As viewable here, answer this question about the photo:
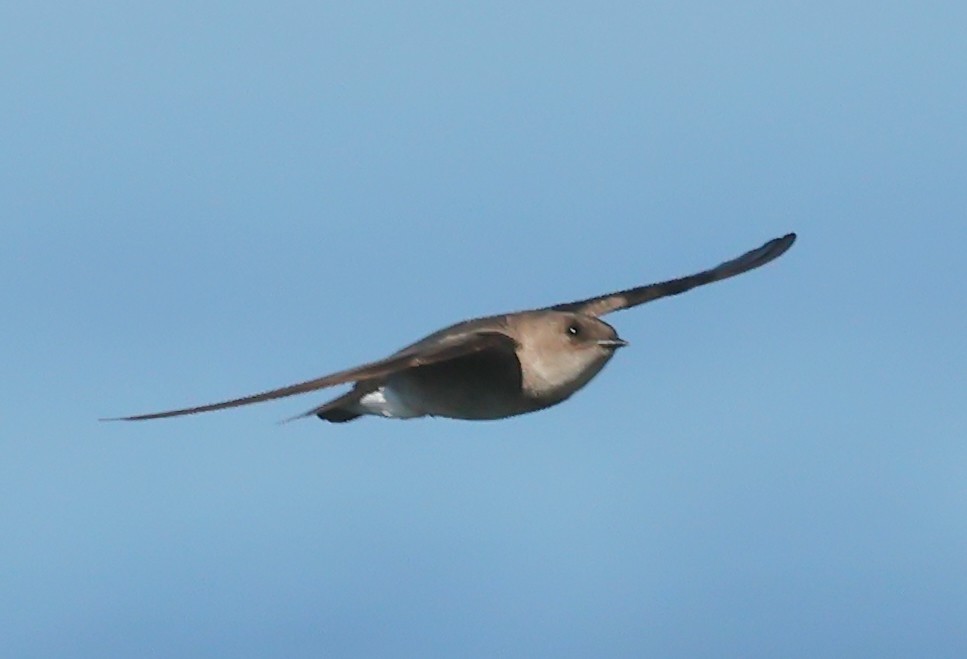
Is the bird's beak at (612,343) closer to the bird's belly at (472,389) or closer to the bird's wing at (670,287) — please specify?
the bird's belly at (472,389)

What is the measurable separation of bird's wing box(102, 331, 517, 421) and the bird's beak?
0.59 m

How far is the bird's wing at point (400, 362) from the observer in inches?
459

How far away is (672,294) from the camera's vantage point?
16.9 m

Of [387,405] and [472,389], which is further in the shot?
[387,405]

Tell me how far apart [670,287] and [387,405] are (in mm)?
3056

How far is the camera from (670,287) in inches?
666

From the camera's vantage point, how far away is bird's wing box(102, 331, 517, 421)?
11664mm

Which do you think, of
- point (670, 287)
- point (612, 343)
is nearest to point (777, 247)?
point (670, 287)

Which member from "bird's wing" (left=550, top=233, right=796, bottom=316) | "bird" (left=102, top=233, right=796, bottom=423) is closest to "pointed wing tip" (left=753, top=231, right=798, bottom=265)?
"bird's wing" (left=550, top=233, right=796, bottom=316)

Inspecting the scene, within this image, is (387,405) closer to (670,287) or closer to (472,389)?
(472,389)

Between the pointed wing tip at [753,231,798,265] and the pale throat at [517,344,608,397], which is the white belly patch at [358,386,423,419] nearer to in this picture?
the pale throat at [517,344,608,397]

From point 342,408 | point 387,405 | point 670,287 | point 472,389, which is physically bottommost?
point 472,389

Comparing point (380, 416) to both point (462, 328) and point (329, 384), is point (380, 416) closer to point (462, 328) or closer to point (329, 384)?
point (462, 328)

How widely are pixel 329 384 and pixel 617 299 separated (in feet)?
15.9
